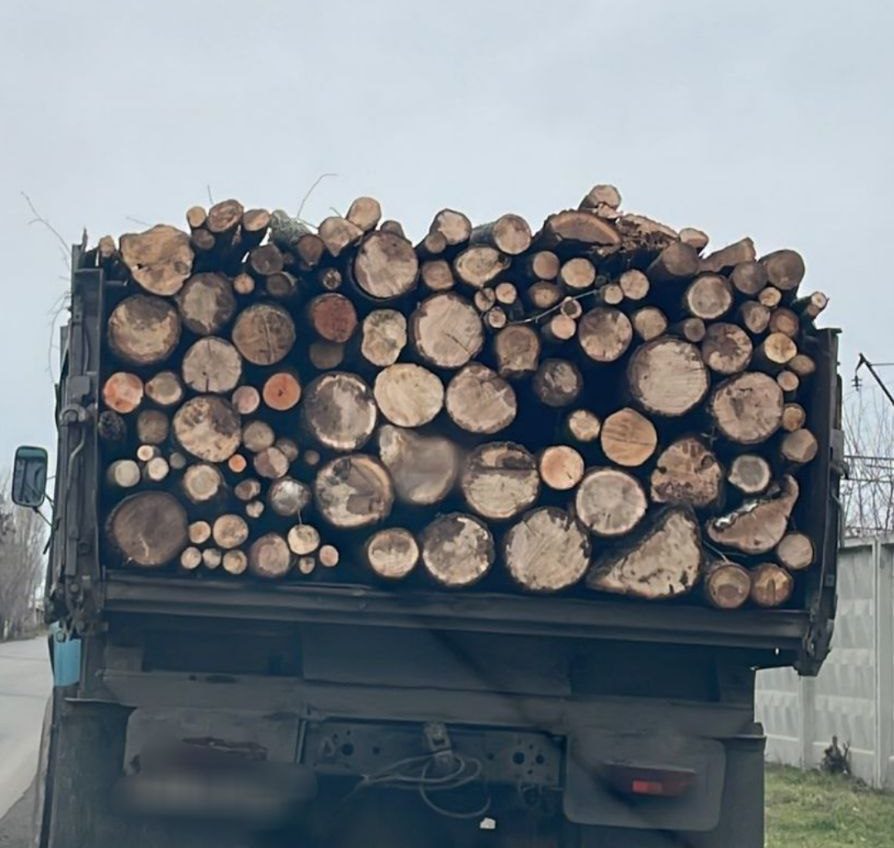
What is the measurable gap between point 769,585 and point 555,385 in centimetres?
100

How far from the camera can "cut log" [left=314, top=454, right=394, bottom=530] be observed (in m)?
5.41

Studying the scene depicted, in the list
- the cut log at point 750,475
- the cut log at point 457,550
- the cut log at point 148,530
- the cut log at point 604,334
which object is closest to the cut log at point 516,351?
the cut log at point 604,334

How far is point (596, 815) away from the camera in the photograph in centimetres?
556

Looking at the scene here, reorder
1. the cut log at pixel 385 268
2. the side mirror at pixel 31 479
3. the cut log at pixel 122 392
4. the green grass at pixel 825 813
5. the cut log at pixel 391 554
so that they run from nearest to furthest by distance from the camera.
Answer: the cut log at pixel 391 554
the cut log at pixel 122 392
the cut log at pixel 385 268
the side mirror at pixel 31 479
the green grass at pixel 825 813

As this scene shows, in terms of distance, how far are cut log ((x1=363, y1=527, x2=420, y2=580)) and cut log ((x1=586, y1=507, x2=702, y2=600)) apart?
2.04ft

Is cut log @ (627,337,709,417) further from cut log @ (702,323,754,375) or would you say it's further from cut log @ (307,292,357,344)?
cut log @ (307,292,357,344)

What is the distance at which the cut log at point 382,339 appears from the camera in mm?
5547

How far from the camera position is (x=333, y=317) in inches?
218

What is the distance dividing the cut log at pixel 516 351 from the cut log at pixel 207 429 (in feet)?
3.06

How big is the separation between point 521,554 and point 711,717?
0.94 meters

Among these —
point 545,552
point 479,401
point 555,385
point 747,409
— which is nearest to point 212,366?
point 479,401

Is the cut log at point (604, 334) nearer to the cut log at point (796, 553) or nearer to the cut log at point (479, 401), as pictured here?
the cut log at point (479, 401)

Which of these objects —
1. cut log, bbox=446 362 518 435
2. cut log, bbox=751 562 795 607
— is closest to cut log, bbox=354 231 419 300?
cut log, bbox=446 362 518 435

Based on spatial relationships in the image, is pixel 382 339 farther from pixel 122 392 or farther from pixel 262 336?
pixel 122 392
